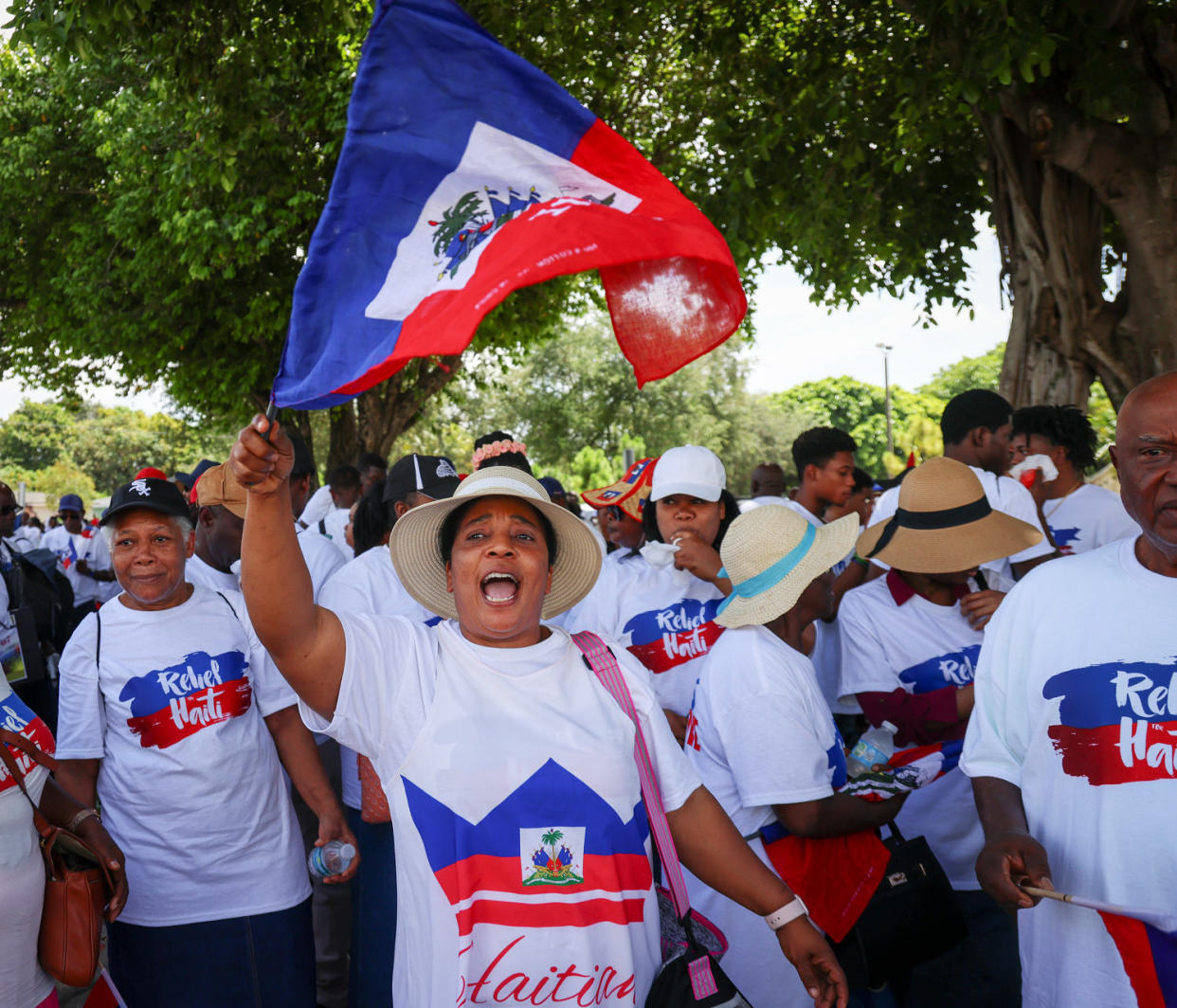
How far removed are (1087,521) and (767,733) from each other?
324cm

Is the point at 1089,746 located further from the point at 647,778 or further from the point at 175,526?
the point at 175,526

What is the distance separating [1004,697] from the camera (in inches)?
96.7

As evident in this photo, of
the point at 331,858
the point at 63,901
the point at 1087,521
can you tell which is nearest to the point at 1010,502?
the point at 1087,521

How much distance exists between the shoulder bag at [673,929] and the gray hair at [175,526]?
157 cm

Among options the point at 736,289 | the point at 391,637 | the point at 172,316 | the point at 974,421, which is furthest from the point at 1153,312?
the point at 172,316

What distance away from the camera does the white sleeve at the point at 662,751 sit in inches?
94.8

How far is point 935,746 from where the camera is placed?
123 inches

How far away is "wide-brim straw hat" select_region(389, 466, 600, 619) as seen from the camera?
101 inches

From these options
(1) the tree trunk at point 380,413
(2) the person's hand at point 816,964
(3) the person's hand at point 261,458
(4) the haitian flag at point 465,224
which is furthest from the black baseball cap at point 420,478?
(1) the tree trunk at point 380,413

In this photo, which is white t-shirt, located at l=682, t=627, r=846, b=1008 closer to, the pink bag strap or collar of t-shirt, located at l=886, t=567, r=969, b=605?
the pink bag strap

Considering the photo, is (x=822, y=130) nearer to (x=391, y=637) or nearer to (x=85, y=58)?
(x=85, y=58)

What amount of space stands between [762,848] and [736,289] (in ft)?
5.09

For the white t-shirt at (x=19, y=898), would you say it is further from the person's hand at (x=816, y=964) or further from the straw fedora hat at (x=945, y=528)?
the straw fedora hat at (x=945, y=528)

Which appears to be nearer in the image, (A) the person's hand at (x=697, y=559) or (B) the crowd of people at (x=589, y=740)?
(B) the crowd of people at (x=589, y=740)
